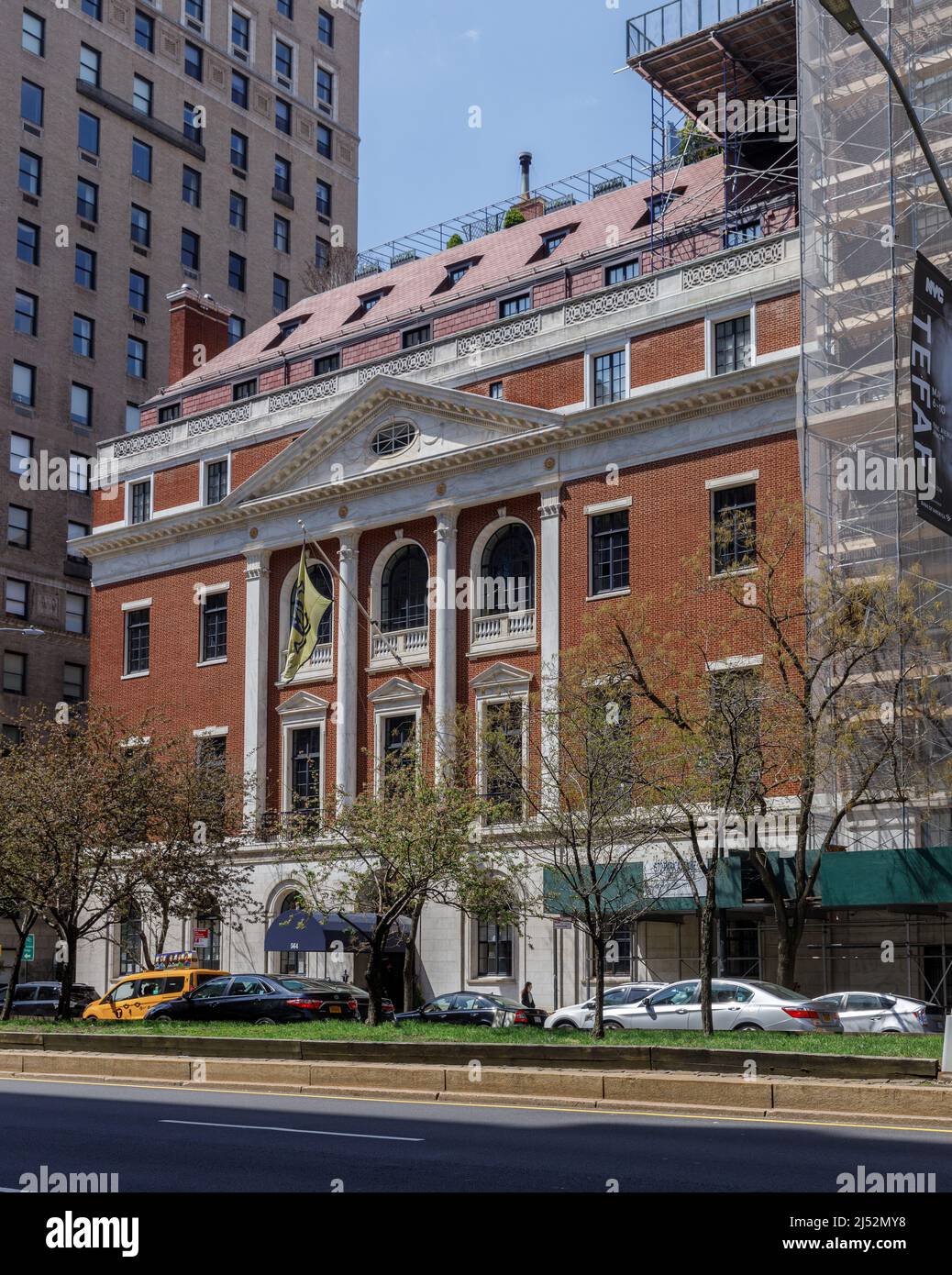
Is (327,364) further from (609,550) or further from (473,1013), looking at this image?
(473,1013)

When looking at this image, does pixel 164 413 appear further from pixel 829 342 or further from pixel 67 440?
pixel 829 342

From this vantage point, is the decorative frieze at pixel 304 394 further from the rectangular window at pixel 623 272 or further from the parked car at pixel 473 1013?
the parked car at pixel 473 1013

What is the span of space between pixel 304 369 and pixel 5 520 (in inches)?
651

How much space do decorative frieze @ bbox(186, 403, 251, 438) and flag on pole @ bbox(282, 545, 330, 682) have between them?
676cm

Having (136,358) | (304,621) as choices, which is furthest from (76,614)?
(304,621)

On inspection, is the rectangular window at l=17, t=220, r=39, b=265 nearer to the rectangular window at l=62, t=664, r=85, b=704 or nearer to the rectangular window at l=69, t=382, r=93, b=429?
the rectangular window at l=69, t=382, r=93, b=429

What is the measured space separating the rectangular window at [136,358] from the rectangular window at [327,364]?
63.6ft

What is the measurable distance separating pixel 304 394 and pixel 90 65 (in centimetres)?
2753

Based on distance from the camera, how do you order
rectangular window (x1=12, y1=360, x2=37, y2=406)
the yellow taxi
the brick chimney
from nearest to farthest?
the yellow taxi < the brick chimney < rectangular window (x1=12, y1=360, x2=37, y2=406)

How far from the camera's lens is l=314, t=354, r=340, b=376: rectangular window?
180ft

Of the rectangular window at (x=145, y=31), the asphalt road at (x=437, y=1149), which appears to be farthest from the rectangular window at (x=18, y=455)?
the asphalt road at (x=437, y=1149)

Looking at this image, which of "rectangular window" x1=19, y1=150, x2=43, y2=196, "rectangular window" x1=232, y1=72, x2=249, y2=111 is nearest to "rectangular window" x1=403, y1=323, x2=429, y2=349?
"rectangular window" x1=19, y1=150, x2=43, y2=196

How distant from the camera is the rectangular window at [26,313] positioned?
67062mm
